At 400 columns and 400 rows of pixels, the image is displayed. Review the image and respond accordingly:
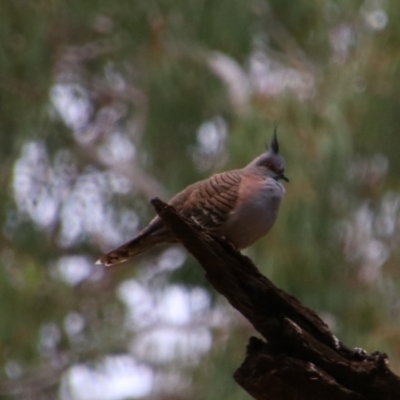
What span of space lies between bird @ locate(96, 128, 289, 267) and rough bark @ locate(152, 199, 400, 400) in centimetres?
83

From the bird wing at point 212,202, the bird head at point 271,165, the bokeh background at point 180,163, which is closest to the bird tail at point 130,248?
the bird wing at point 212,202

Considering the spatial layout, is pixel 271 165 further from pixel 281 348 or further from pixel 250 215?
pixel 281 348

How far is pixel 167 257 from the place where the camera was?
1027 centimetres

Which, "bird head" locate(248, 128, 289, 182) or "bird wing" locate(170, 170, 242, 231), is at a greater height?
"bird head" locate(248, 128, 289, 182)

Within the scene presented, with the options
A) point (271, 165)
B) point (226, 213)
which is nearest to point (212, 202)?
point (226, 213)

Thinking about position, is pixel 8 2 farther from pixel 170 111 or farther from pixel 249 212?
pixel 249 212

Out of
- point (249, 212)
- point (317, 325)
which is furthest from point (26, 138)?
point (317, 325)

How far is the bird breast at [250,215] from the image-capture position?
4.50m

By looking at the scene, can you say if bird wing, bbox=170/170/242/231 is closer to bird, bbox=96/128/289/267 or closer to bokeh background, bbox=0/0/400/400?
bird, bbox=96/128/289/267

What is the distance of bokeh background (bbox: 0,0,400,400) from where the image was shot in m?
8.27

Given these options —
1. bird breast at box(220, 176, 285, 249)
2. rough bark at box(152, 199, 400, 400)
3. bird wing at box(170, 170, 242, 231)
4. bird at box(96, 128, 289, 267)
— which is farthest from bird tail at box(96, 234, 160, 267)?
rough bark at box(152, 199, 400, 400)

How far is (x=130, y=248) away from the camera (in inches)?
180

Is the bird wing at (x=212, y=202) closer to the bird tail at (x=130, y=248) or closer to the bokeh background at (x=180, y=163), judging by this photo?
the bird tail at (x=130, y=248)

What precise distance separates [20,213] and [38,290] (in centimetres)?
70
